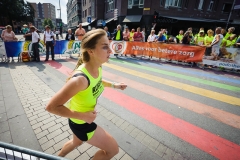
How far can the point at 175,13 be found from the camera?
→ 2255 cm

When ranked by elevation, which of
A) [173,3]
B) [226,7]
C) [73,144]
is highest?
[226,7]

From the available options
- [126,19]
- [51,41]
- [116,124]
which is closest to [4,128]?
[116,124]

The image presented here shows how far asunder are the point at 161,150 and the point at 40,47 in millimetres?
9843

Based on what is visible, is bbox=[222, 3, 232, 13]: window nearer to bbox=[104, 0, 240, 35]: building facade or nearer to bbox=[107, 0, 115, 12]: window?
bbox=[104, 0, 240, 35]: building facade

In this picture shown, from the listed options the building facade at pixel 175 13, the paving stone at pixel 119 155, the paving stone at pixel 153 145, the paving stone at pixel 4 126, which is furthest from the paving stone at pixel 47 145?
the building facade at pixel 175 13

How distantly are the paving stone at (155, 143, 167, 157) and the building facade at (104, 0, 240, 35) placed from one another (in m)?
20.7

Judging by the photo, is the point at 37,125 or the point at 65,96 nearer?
the point at 65,96

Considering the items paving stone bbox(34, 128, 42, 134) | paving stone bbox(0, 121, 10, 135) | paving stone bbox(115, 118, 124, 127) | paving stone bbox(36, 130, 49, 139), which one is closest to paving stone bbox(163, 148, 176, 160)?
paving stone bbox(115, 118, 124, 127)

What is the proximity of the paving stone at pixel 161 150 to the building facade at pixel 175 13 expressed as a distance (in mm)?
20692

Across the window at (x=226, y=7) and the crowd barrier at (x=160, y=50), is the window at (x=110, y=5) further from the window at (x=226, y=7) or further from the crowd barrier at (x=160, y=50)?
the window at (x=226, y=7)

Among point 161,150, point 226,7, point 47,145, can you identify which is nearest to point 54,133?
point 47,145

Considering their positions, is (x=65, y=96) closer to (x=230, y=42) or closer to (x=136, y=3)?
(x=230, y=42)

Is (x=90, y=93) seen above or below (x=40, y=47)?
above

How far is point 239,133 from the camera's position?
3186 millimetres
